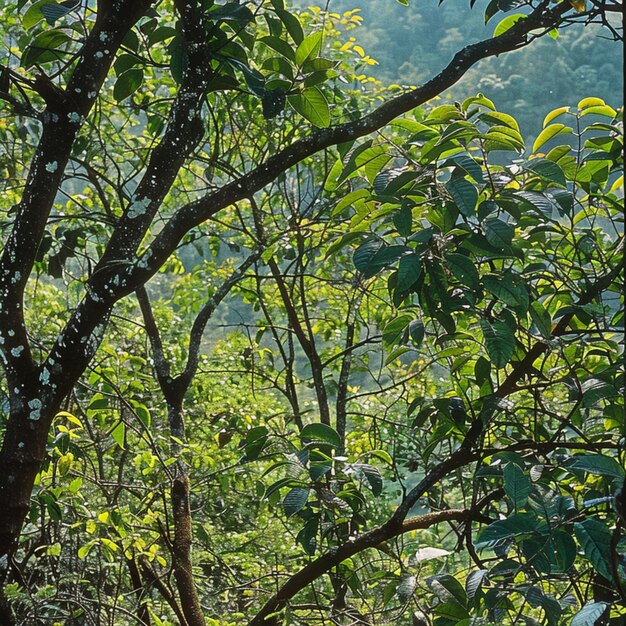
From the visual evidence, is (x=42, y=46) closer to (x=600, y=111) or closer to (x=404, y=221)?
(x=404, y=221)

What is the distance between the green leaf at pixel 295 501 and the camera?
123 centimetres

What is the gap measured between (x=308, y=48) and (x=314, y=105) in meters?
0.10

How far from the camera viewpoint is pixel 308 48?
136 centimetres

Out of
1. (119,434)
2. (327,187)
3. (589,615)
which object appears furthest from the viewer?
(119,434)

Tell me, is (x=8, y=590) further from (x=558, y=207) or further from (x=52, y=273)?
(x=558, y=207)

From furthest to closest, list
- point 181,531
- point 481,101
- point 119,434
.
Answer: point 181,531 → point 119,434 → point 481,101

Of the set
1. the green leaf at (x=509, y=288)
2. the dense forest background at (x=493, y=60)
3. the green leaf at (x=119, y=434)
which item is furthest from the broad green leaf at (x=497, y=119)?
the dense forest background at (x=493, y=60)

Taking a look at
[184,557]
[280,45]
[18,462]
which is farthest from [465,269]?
[184,557]

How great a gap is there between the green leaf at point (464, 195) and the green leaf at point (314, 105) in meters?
0.35

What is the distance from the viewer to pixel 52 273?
224cm

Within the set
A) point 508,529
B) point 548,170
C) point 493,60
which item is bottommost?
point 508,529

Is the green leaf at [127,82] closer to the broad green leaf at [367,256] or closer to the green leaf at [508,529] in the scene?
the broad green leaf at [367,256]

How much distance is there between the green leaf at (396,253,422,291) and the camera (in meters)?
1.13

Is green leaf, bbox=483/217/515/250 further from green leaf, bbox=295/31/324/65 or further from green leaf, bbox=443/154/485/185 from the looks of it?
green leaf, bbox=295/31/324/65
